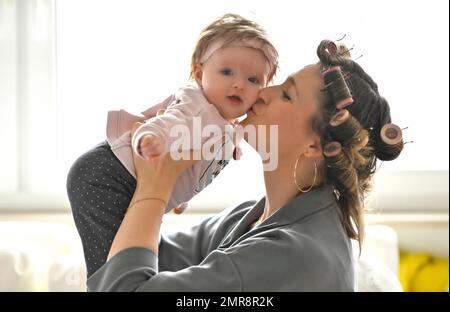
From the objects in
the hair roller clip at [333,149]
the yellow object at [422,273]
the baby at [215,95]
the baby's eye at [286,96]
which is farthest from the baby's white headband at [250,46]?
the yellow object at [422,273]

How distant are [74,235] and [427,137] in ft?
4.65

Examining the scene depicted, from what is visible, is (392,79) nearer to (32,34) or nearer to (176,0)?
(176,0)

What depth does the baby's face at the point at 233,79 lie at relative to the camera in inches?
51.9

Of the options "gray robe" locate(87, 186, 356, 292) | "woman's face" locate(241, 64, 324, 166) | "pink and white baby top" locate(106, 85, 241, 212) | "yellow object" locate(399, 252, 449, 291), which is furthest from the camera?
"yellow object" locate(399, 252, 449, 291)

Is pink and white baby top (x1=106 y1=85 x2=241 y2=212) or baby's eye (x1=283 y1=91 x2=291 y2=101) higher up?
baby's eye (x1=283 y1=91 x2=291 y2=101)

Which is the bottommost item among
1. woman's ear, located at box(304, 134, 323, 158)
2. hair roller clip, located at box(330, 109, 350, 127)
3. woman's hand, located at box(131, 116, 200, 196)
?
woman's hand, located at box(131, 116, 200, 196)

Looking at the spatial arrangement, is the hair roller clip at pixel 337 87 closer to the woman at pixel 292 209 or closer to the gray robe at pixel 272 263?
the woman at pixel 292 209

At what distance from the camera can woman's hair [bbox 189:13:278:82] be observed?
4.43 feet

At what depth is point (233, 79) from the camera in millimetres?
1314

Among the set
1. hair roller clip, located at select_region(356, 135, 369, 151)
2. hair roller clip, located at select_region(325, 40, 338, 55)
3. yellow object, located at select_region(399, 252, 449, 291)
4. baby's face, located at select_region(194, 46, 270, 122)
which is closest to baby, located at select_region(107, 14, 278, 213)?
baby's face, located at select_region(194, 46, 270, 122)

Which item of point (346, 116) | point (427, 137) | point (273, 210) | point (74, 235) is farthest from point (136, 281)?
point (427, 137)

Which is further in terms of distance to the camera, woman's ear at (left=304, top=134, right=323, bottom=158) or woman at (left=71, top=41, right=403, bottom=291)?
woman's ear at (left=304, top=134, right=323, bottom=158)

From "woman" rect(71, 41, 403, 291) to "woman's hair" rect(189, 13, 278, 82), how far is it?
0.29 feet

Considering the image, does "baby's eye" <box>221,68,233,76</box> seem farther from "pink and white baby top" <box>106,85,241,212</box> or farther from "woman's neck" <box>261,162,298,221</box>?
"woman's neck" <box>261,162,298,221</box>
